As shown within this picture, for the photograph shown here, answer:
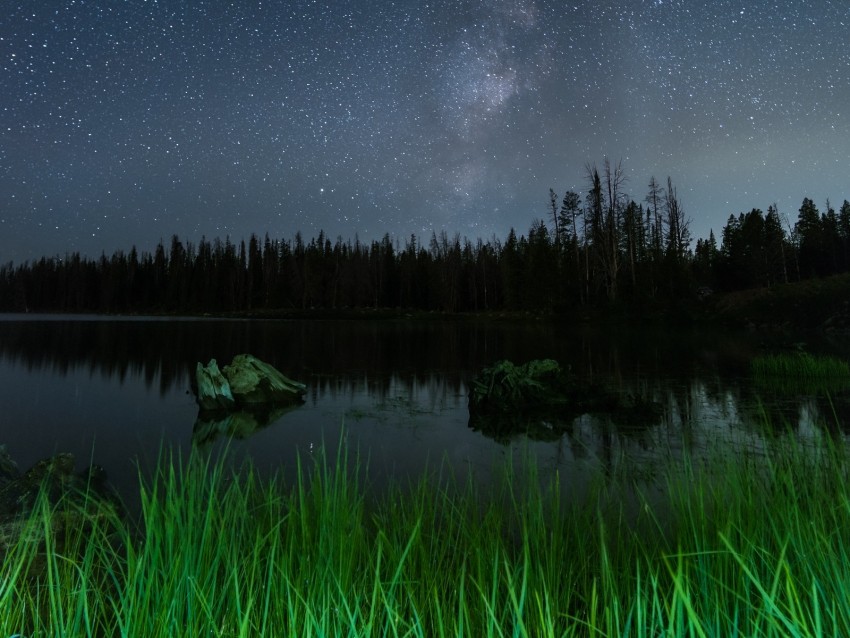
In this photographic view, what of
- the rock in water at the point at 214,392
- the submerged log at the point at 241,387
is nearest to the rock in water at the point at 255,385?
the submerged log at the point at 241,387

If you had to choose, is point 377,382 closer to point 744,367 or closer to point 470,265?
point 744,367

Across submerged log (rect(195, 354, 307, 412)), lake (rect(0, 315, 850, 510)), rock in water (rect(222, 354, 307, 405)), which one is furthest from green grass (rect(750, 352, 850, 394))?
submerged log (rect(195, 354, 307, 412))

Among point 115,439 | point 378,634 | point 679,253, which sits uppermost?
point 679,253

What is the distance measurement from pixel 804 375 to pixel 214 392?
1412 cm

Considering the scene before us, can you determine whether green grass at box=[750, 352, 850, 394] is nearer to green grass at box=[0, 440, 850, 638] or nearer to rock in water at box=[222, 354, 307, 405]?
green grass at box=[0, 440, 850, 638]

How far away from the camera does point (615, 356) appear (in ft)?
67.3

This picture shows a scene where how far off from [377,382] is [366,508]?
33.8 ft

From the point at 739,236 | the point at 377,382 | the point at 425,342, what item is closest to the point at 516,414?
the point at 377,382

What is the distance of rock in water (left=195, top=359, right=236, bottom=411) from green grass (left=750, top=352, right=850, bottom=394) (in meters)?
12.3

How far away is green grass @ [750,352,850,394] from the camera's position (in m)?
12.0

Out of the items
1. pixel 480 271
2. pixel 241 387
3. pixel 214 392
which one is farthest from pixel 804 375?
pixel 480 271

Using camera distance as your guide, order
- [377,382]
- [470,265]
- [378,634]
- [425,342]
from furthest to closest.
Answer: [470,265]
[425,342]
[377,382]
[378,634]

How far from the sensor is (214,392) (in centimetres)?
1127

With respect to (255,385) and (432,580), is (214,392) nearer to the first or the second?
(255,385)
